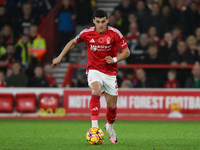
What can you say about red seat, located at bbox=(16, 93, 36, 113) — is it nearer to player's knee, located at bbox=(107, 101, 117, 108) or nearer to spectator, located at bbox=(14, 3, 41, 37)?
spectator, located at bbox=(14, 3, 41, 37)

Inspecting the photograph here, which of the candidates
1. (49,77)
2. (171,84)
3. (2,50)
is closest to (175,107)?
(171,84)

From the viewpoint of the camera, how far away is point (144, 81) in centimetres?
1444

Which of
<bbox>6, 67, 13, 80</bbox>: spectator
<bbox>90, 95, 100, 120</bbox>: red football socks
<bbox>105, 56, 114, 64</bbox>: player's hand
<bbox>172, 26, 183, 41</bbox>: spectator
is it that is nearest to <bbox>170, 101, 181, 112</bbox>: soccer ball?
<bbox>172, 26, 183, 41</bbox>: spectator

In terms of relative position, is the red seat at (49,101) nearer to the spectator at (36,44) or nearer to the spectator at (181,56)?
the spectator at (36,44)

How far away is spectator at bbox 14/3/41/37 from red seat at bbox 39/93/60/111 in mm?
3327

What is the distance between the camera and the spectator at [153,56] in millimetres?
14602

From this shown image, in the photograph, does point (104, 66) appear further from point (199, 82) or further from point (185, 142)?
point (199, 82)

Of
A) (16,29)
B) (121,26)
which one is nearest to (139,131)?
(121,26)

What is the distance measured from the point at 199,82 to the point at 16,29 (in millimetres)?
6597

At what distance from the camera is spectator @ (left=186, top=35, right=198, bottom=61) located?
1487cm

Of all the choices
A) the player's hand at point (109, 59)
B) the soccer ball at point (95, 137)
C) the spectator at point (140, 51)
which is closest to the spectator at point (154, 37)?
the spectator at point (140, 51)

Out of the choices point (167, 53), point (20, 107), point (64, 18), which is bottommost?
point (20, 107)

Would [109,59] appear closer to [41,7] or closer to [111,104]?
[111,104]

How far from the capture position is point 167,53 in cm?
1490
